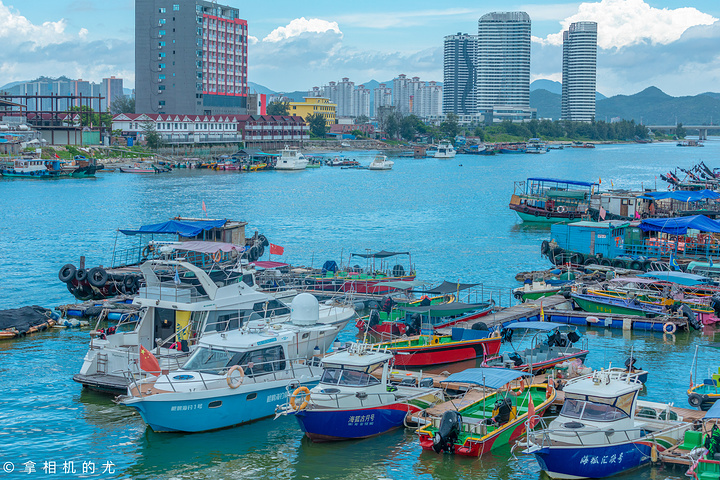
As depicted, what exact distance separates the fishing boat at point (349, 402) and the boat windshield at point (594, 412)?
4.54 m

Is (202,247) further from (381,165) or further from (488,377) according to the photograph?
(381,165)

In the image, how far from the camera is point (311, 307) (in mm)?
22547

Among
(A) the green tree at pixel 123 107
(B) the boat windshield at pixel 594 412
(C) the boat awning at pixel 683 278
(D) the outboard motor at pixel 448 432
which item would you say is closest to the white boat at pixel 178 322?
(D) the outboard motor at pixel 448 432

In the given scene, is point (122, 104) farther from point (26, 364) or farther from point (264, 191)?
point (26, 364)

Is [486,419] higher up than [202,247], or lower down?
lower down

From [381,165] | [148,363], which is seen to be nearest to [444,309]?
[148,363]

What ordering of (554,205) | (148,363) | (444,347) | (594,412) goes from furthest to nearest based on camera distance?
(554,205), (444,347), (148,363), (594,412)

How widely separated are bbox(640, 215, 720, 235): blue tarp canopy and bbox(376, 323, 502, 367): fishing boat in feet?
60.8

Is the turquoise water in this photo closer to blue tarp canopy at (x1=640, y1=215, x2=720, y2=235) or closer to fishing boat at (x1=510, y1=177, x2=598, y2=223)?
fishing boat at (x1=510, y1=177, x2=598, y2=223)

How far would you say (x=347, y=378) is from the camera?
1881cm

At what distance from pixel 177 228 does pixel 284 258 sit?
47.1 ft

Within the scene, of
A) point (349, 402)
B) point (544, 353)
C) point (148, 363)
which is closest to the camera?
point (349, 402)

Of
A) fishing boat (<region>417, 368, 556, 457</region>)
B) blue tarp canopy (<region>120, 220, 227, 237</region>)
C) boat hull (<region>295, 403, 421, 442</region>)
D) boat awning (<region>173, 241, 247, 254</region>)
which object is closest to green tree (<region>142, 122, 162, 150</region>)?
blue tarp canopy (<region>120, 220, 227, 237</region>)

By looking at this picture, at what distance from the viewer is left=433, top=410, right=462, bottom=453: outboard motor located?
17500mm
